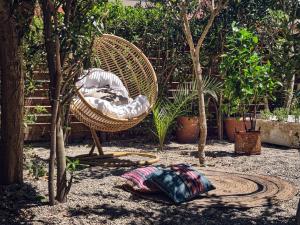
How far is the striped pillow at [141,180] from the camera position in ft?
11.6

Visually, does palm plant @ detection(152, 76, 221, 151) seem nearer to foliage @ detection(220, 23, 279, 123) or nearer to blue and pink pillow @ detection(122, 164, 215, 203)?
foliage @ detection(220, 23, 279, 123)

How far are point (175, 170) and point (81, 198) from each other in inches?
30.3

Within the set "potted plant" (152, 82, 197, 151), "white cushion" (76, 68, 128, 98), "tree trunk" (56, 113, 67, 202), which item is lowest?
"tree trunk" (56, 113, 67, 202)

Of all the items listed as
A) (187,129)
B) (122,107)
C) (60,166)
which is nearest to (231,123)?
(187,129)

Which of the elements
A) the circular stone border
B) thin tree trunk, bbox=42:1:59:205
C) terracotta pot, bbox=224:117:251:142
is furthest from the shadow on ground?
terracotta pot, bbox=224:117:251:142

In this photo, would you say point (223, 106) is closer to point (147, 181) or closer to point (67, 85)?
point (147, 181)

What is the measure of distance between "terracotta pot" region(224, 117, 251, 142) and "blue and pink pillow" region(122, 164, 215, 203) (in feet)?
11.9

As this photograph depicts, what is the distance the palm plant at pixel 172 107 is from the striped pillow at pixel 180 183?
2606mm

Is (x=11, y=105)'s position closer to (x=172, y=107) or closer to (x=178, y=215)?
(x=178, y=215)

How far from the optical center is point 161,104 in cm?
706

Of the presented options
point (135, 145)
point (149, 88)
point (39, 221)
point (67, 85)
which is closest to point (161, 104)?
point (135, 145)

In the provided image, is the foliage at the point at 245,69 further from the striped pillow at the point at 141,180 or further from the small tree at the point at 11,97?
the small tree at the point at 11,97

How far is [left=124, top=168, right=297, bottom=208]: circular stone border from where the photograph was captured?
3311 mm

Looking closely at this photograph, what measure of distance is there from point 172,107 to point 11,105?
145 inches
